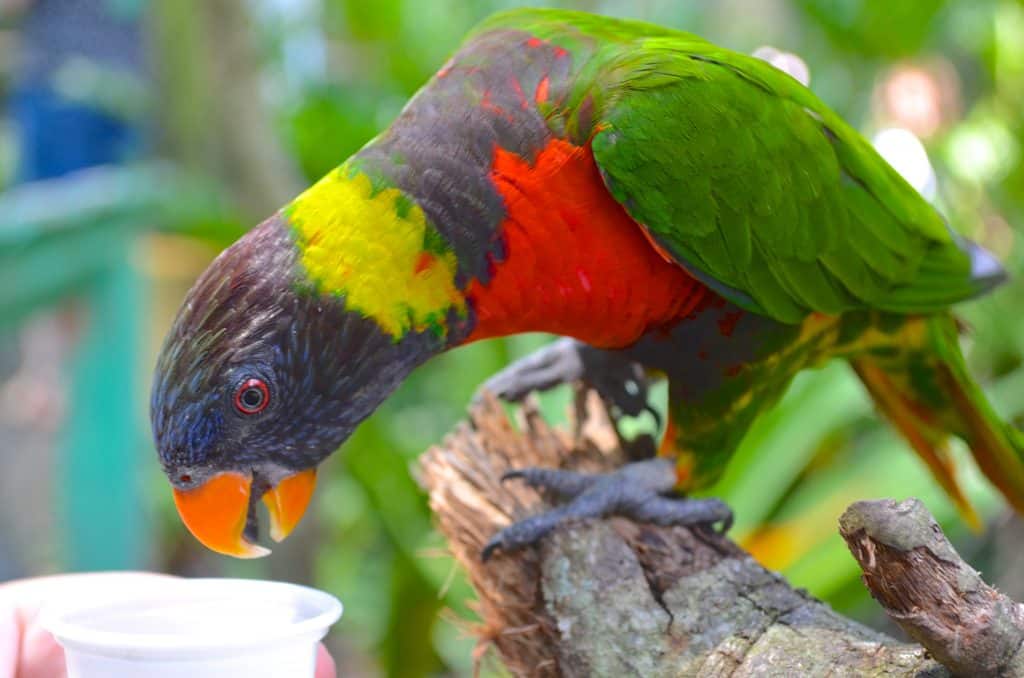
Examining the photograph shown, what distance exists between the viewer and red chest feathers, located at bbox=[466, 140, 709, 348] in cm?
121

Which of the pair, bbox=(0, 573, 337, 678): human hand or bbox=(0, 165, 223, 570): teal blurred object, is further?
bbox=(0, 165, 223, 570): teal blurred object

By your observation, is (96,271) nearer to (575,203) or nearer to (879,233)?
(575,203)

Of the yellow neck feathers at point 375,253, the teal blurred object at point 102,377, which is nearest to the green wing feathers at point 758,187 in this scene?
the yellow neck feathers at point 375,253

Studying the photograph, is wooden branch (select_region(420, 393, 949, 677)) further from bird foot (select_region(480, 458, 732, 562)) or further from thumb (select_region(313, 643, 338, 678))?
thumb (select_region(313, 643, 338, 678))

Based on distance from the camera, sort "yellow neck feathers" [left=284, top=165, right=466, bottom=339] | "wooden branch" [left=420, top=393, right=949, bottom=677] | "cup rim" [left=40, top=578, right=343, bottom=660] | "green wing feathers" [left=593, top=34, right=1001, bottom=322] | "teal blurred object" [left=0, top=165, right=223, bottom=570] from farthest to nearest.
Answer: "teal blurred object" [left=0, top=165, right=223, bottom=570] < "green wing feathers" [left=593, top=34, right=1001, bottom=322] < "yellow neck feathers" [left=284, top=165, right=466, bottom=339] < "wooden branch" [left=420, top=393, right=949, bottom=677] < "cup rim" [left=40, top=578, right=343, bottom=660]

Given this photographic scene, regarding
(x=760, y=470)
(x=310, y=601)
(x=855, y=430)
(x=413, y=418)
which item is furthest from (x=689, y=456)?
(x=413, y=418)

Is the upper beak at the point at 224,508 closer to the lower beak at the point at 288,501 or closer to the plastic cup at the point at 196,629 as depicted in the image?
the lower beak at the point at 288,501

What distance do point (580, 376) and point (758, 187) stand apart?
21.5 inches

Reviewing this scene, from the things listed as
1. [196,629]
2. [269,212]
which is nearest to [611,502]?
[196,629]

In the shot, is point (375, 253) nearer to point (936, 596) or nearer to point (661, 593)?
point (661, 593)

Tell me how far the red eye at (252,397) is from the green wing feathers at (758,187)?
1.59 feet

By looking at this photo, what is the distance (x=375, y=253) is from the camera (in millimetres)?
1110

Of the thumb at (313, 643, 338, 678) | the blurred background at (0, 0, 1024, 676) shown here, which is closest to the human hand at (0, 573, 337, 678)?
the thumb at (313, 643, 338, 678)

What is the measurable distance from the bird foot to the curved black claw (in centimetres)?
25
